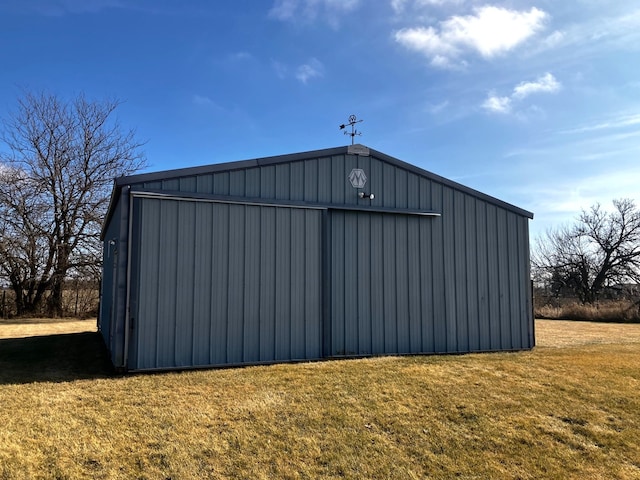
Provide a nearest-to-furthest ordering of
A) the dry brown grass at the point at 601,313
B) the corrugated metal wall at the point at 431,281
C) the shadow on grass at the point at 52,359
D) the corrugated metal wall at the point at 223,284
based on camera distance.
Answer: the shadow on grass at the point at 52,359 → the corrugated metal wall at the point at 223,284 → the corrugated metal wall at the point at 431,281 → the dry brown grass at the point at 601,313

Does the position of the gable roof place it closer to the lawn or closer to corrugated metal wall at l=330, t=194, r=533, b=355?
corrugated metal wall at l=330, t=194, r=533, b=355

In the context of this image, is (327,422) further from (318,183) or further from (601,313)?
(601,313)

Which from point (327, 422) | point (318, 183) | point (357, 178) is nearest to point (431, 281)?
point (357, 178)

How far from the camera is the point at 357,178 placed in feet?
28.0

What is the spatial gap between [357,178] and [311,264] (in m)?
1.83

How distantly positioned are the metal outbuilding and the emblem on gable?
0.02 metres

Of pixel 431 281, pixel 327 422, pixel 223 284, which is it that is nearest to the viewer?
pixel 327 422

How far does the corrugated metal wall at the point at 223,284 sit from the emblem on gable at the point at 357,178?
0.90 metres

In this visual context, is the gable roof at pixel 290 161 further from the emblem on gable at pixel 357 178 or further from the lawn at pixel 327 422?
the lawn at pixel 327 422

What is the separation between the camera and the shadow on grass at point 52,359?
669 centimetres

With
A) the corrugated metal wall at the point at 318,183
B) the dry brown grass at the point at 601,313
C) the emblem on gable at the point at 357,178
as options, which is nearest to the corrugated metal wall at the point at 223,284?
the corrugated metal wall at the point at 318,183

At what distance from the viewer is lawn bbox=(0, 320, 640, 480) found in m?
3.74

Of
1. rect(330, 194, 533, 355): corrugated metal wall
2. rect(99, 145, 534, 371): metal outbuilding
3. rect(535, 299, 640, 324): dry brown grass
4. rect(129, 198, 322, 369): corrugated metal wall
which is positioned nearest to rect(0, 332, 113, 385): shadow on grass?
rect(99, 145, 534, 371): metal outbuilding

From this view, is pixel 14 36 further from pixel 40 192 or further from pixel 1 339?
pixel 40 192
